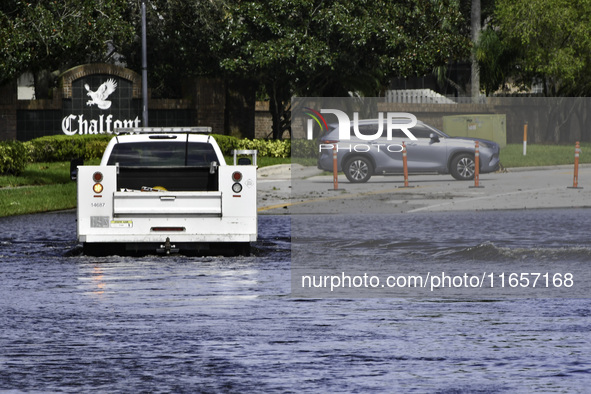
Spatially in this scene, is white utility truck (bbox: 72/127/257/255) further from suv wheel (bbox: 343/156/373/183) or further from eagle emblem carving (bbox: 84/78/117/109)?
eagle emblem carving (bbox: 84/78/117/109)

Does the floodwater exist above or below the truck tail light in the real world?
below

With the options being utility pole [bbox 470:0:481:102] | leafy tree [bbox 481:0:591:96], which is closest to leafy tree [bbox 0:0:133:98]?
leafy tree [bbox 481:0:591:96]

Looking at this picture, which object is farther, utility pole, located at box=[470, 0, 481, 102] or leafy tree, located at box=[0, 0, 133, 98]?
utility pole, located at box=[470, 0, 481, 102]

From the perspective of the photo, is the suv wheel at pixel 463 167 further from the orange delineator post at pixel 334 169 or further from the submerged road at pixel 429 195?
the orange delineator post at pixel 334 169

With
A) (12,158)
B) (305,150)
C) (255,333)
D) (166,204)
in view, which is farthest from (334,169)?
(305,150)

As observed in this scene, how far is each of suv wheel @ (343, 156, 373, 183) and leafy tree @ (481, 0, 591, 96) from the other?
26314 mm

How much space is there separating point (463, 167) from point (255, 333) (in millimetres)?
16227

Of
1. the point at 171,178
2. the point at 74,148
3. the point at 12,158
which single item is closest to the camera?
the point at 171,178

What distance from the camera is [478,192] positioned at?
25047mm

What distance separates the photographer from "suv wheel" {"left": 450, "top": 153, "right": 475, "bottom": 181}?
2472 centimetres

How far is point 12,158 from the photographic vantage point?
30.9m

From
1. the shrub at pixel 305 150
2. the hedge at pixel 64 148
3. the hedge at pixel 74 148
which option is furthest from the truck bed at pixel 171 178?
the shrub at pixel 305 150

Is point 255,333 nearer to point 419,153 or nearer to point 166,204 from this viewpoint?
point 166,204

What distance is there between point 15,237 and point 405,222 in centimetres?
674
